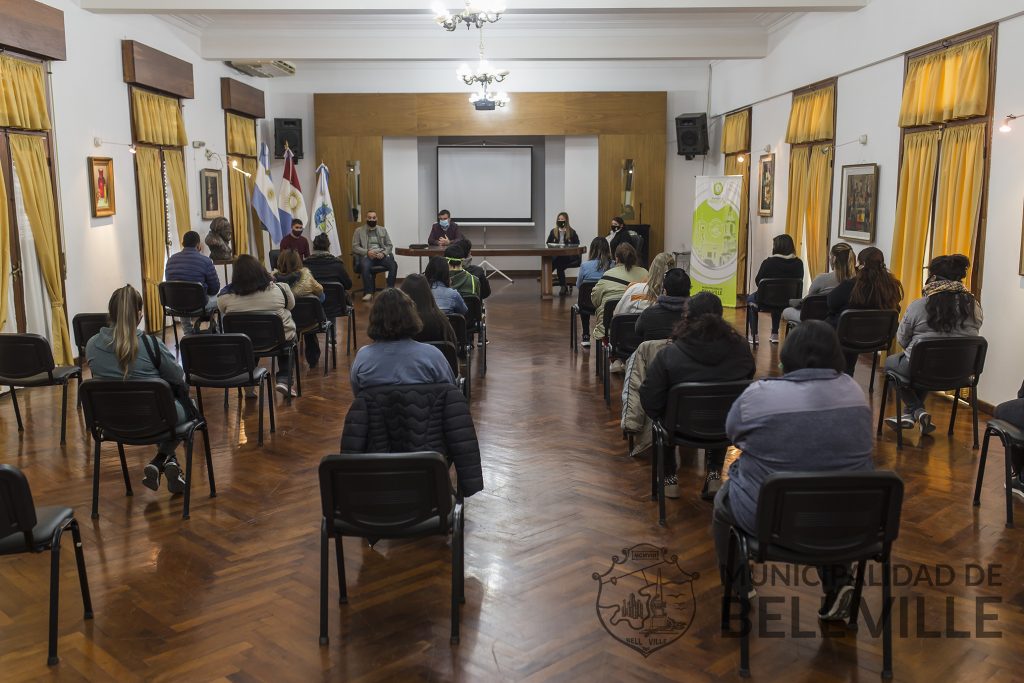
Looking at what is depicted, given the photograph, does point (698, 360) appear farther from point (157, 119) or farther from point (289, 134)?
point (289, 134)

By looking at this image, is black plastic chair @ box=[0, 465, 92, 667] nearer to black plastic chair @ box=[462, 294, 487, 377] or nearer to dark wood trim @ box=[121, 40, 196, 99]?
black plastic chair @ box=[462, 294, 487, 377]

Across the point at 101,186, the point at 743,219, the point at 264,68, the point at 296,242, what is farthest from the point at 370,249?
the point at 743,219

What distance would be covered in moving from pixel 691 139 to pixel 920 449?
10.2m

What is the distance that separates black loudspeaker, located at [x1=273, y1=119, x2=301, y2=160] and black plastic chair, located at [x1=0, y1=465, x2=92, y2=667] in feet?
41.3

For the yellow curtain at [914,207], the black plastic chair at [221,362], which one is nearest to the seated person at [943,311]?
the yellow curtain at [914,207]

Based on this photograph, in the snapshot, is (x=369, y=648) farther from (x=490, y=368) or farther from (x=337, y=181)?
(x=337, y=181)

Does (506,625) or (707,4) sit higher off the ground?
(707,4)

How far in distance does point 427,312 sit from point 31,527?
→ 289 cm

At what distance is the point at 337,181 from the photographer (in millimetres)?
15750

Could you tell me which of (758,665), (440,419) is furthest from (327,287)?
(758,665)

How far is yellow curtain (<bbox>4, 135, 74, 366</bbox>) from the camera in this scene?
7699mm

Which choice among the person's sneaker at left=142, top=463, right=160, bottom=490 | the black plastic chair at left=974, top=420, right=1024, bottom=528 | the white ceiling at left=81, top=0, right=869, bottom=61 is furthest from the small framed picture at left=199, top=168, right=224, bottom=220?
the black plastic chair at left=974, top=420, right=1024, bottom=528

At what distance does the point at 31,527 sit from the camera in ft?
10.3

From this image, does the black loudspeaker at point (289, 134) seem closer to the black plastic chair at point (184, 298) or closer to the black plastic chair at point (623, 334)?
the black plastic chair at point (184, 298)
